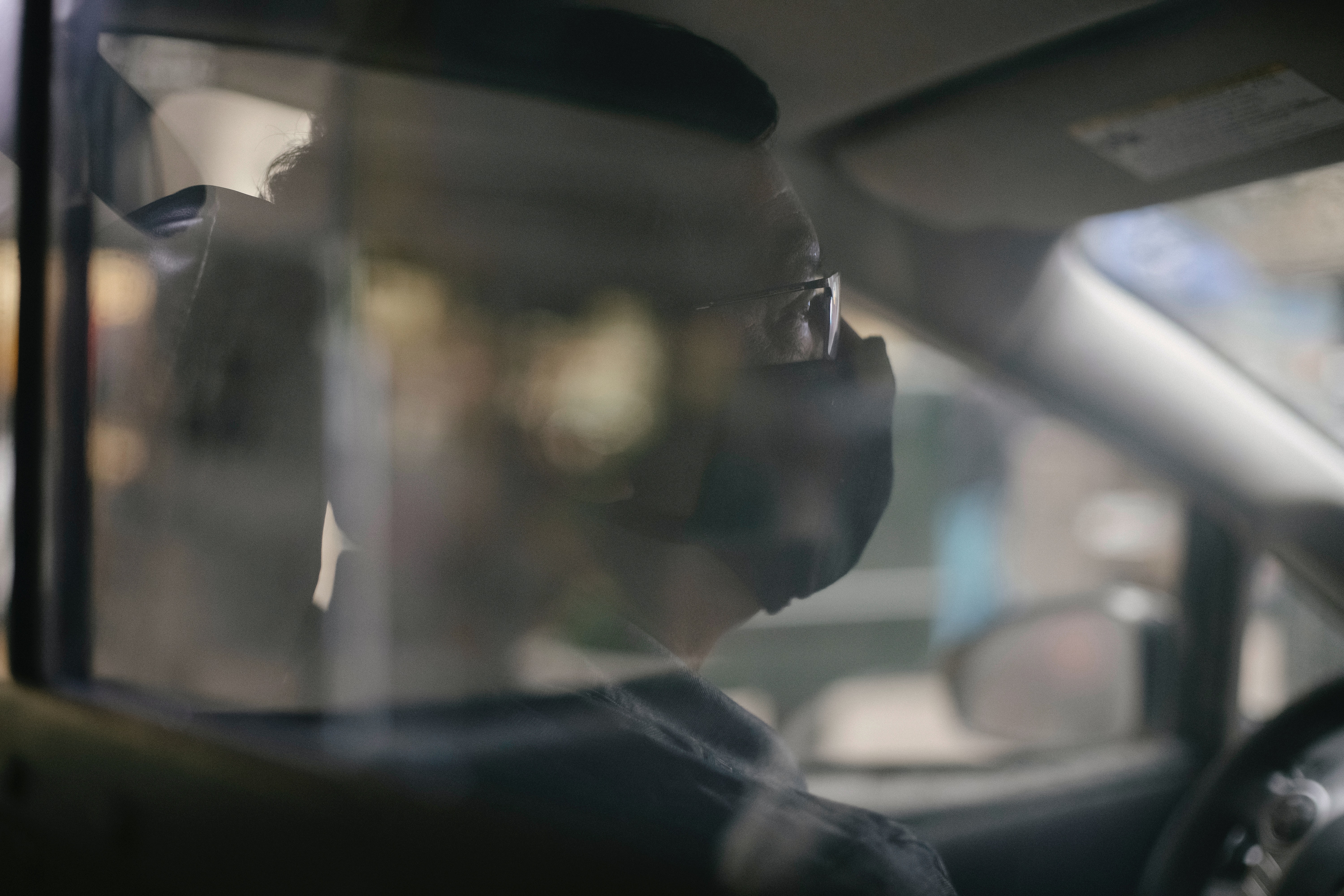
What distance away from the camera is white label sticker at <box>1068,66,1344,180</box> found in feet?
4.06

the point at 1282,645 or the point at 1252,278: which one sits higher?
the point at 1252,278

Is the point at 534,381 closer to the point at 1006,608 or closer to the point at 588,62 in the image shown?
the point at 588,62

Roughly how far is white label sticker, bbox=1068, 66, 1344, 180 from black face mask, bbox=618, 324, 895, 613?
1.88 feet

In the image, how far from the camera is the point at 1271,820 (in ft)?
6.12

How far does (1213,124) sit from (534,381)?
3.19ft

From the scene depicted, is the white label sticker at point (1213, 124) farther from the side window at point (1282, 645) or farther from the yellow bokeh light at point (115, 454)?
the yellow bokeh light at point (115, 454)

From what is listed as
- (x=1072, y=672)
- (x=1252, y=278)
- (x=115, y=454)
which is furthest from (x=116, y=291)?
(x=1072, y=672)

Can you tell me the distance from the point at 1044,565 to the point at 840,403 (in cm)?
258

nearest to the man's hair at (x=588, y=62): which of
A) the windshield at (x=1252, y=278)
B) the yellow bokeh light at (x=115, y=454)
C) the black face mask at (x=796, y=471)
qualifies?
the black face mask at (x=796, y=471)

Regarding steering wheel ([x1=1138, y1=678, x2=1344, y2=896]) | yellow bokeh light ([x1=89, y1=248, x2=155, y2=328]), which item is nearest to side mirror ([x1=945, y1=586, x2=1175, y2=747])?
steering wheel ([x1=1138, y1=678, x2=1344, y2=896])

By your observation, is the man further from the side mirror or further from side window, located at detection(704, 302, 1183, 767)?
the side mirror

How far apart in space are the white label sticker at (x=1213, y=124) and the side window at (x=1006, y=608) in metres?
0.41

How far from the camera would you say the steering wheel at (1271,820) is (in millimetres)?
1709

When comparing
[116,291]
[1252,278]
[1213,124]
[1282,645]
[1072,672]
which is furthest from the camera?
[1072,672]
